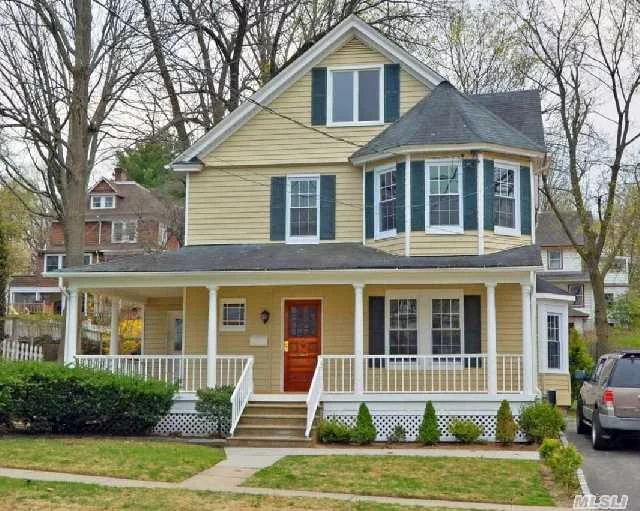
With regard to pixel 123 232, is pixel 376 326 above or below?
below

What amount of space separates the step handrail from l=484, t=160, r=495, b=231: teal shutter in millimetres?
4597

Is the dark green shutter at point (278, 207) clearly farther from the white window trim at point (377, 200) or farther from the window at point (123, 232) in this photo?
the window at point (123, 232)

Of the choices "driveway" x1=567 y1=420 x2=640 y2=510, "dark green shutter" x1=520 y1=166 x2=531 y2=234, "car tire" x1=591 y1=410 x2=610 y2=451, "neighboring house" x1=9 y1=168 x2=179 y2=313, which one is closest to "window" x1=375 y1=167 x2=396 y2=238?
"dark green shutter" x1=520 y1=166 x2=531 y2=234

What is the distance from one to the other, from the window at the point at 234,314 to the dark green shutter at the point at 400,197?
4017mm

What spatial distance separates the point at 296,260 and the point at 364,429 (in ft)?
12.6

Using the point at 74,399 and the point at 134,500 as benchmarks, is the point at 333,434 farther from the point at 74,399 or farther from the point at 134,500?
the point at 134,500

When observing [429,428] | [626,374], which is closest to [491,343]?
[429,428]

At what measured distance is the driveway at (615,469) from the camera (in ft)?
36.9

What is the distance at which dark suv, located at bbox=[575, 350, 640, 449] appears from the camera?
14336 mm

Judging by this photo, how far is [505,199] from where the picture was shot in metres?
18.6

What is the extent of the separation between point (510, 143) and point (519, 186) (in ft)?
3.25

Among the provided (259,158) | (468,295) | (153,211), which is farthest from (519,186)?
(153,211)

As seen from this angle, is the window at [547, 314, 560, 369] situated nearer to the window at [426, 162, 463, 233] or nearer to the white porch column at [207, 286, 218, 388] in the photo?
the window at [426, 162, 463, 233]

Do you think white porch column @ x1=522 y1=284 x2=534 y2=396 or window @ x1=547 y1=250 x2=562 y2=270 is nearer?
white porch column @ x1=522 y1=284 x2=534 y2=396
